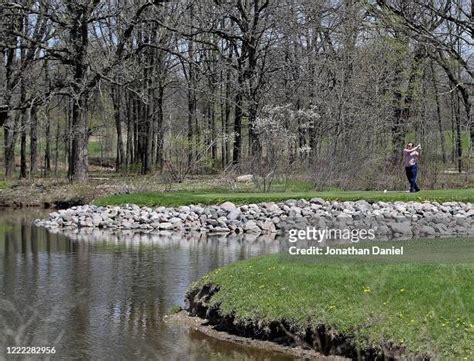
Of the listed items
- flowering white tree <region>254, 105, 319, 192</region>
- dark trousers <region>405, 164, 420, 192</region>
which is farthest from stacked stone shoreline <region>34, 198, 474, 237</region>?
flowering white tree <region>254, 105, 319, 192</region>

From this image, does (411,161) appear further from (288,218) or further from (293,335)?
(293,335)

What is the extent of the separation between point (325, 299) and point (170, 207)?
1408 centimetres

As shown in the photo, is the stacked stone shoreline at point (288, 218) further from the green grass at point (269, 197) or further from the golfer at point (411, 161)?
the golfer at point (411, 161)

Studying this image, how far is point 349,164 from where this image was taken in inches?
1005

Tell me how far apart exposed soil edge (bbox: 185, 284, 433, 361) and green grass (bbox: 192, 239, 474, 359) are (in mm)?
69

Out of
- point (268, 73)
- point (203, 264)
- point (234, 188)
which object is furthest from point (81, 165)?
point (203, 264)

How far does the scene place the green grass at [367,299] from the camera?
7578 mm

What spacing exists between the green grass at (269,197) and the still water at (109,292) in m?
2.76

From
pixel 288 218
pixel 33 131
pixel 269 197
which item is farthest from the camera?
pixel 33 131

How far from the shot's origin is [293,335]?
28.8 ft

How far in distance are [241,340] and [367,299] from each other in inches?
71.8

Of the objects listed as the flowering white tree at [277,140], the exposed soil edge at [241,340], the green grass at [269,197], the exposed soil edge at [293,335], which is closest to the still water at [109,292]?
the exposed soil edge at [241,340]

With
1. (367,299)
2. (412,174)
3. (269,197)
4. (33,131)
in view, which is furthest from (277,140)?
(367,299)

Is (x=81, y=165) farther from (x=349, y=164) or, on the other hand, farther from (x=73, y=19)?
(x=349, y=164)
